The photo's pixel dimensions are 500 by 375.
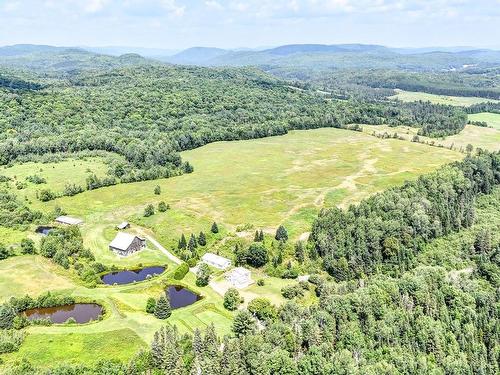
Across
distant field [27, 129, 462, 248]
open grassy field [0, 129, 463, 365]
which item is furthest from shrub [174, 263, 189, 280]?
distant field [27, 129, 462, 248]

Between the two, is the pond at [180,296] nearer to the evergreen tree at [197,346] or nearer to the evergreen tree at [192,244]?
the evergreen tree at [192,244]

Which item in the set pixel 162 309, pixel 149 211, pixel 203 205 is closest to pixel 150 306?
pixel 162 309

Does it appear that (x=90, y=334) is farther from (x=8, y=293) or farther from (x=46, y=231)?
(x=46, y=231)

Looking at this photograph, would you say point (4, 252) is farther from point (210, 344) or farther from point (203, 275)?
point (210, 344)

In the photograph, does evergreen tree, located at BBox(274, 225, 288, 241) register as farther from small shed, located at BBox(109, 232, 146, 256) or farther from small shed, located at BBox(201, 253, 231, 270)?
small shed, located at BBox(109, 232, 146, 256)

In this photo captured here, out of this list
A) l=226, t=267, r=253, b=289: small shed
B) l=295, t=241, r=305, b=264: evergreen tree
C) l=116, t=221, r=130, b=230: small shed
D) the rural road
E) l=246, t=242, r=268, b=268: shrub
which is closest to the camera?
l=226, t=267, r=253, b=289: small shed

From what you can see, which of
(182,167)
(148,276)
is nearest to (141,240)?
(148,276)
